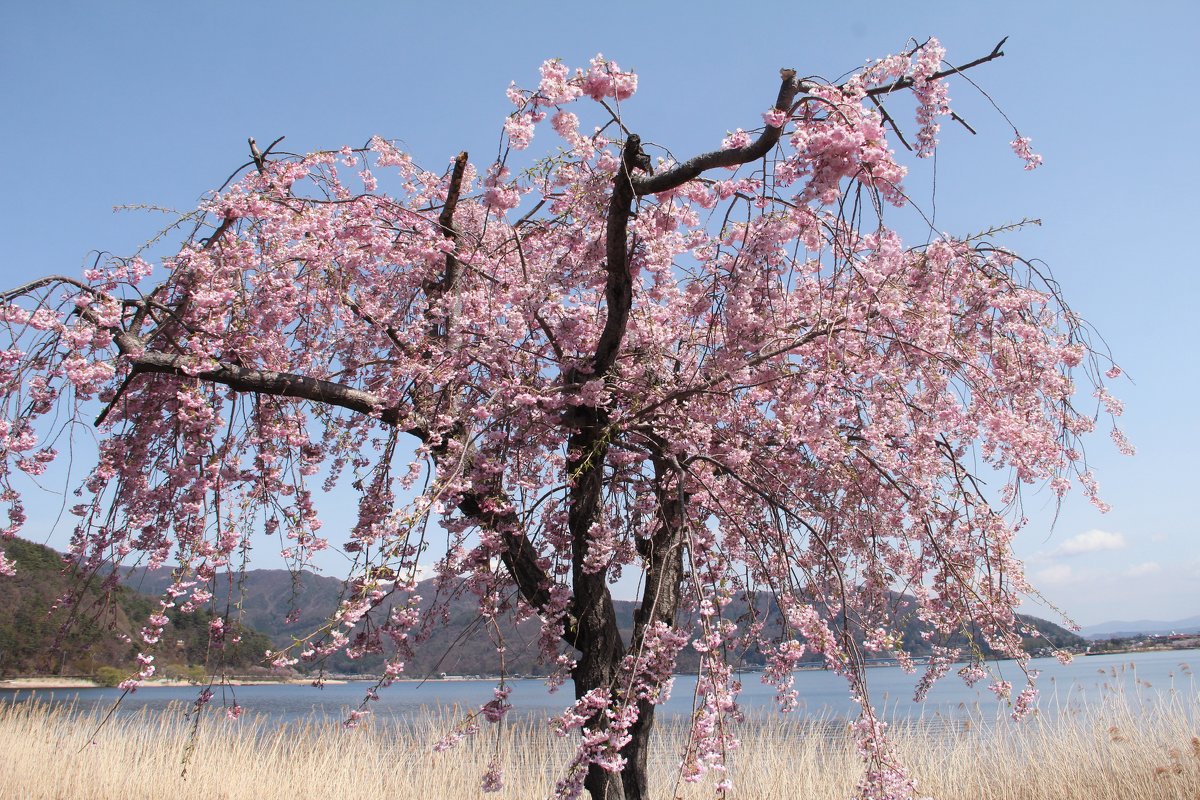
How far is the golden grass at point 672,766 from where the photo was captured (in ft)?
19.3

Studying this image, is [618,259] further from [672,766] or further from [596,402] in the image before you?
[672,766]

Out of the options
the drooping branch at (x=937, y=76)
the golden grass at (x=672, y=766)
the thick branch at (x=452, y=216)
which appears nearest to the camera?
the drooping branch at (x=937, y=76)

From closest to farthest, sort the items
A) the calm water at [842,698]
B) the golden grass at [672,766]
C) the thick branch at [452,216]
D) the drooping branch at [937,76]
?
the drooping branch at [937,76], the thick branch at [452,216], the golden grass at [672,766], the calm water at [842,698]

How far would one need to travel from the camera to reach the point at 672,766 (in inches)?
248

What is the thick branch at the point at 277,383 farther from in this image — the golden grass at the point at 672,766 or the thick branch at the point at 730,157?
the golden grass at the point at 672,766

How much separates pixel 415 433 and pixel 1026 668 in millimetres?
3080

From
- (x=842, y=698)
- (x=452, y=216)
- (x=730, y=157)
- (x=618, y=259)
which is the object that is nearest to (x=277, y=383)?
(x=452, y=216)

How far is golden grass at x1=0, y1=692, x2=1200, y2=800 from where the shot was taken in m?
5.88

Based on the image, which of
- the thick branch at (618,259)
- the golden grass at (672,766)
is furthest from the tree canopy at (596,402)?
the golden grass at (672,766)

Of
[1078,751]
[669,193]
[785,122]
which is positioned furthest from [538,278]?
[1078,751]

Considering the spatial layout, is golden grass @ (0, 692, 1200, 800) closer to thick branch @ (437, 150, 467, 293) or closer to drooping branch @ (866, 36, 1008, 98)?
thick branch @ (437, 150, 467, 293)

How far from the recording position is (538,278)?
348 centimetres

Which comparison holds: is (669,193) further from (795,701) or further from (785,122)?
(795,701)

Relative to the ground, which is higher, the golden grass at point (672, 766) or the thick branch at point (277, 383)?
the thick branch at point (277, 383)
